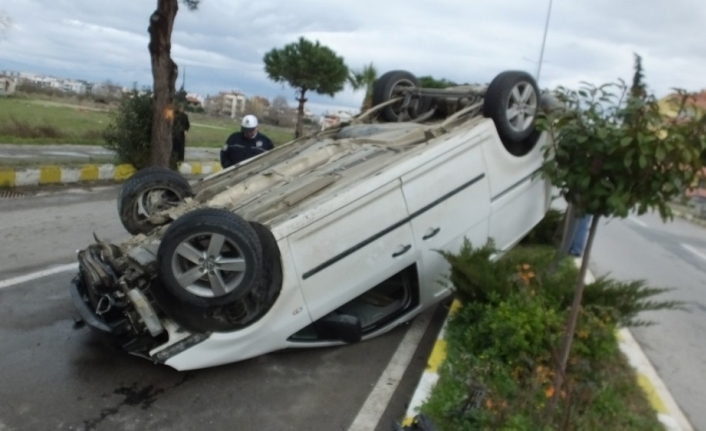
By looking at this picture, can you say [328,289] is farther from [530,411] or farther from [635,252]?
[635,252]

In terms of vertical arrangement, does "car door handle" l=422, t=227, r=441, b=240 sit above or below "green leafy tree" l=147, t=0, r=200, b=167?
below

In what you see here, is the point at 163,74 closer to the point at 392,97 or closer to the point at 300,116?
the point at 392,97

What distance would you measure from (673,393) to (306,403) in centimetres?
290

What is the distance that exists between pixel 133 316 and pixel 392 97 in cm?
420

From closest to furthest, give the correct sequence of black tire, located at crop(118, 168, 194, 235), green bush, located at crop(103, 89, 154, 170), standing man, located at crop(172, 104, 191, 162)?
black tire, located at crop(118, 168, 194, 235), green bush, located at crop(103, 89, 154, 170), standing man, located at crop(172, 104, 191, 162)

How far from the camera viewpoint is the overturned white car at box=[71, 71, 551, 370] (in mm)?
3996

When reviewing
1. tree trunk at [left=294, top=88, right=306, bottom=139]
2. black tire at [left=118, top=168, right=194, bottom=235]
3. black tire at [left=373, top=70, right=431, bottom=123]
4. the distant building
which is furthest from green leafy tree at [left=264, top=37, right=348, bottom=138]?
the distant building

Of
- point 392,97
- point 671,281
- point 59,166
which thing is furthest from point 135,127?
point 671,281

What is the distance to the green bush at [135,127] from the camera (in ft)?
42.8

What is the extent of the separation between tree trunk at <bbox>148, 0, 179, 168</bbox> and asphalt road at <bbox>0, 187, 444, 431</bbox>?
7.11 m

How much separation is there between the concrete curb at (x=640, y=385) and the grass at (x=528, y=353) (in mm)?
59

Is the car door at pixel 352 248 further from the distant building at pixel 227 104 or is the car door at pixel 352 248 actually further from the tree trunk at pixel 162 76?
the distant building at pixel 227 104

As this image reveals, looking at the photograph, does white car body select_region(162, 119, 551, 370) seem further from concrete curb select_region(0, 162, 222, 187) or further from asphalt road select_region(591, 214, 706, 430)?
concrete curb select_region(0, 162, 222, 187)

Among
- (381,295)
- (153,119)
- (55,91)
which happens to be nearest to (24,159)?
(153,119)
